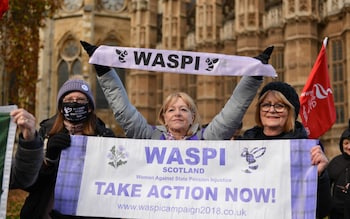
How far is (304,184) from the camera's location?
367 centimetres

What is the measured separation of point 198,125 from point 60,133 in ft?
3.65

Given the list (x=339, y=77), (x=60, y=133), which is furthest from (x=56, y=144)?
(x=339, y=77)

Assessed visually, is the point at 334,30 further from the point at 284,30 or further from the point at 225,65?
the point at 225,65

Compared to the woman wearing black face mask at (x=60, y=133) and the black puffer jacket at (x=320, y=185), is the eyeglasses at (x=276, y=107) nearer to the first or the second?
the black puffer jacket at (x=320, y=185)

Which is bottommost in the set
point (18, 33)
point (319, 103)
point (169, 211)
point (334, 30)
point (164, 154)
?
point (169, 211)

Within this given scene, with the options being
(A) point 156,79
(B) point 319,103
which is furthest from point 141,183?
(A) point 156,79

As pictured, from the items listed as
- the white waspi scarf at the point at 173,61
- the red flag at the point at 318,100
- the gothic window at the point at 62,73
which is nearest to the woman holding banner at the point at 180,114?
the white waspi scarf at the point at 173,61

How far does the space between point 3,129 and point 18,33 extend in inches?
434

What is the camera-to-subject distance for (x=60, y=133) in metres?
3.70

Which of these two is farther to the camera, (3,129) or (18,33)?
(18,33)

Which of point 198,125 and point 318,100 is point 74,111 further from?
point 318,100

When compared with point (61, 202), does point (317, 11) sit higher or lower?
higher

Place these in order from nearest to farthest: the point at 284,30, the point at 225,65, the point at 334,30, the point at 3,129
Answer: the point at 3,129 < the point at 225,65 < the point at 334,30 < the point at 284,30

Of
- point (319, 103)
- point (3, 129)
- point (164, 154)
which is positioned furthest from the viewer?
point (319, 103)
